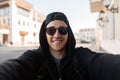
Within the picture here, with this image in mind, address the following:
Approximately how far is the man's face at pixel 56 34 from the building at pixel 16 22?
31546mm

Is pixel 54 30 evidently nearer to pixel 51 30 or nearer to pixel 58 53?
pixel 51 30

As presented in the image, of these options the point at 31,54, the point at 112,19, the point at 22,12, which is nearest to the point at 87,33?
the point at 22,12

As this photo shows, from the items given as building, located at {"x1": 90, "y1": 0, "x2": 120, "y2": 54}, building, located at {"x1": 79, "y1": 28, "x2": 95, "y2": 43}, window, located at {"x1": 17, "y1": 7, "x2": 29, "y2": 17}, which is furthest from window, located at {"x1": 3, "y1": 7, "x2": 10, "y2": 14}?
building, located at {"x1": 79, "y1": 28, "x2": 95, "y2": 43}

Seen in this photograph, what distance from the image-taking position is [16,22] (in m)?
34.8

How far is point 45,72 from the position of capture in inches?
66.2

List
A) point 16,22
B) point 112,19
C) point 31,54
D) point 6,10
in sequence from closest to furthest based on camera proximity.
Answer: point 31,54
point 112,19
point 16,22
point 6,10

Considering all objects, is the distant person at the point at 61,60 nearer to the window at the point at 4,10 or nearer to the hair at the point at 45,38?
the hair at the point at 45,38

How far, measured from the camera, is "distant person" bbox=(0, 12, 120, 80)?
1521 mm

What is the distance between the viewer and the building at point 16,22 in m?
34.1

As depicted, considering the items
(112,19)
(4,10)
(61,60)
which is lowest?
→ (61,60)

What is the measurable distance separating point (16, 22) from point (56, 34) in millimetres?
33866

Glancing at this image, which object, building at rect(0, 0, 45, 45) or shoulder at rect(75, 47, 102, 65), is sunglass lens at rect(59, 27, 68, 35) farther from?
building at rect(0, 0, 45, 45)

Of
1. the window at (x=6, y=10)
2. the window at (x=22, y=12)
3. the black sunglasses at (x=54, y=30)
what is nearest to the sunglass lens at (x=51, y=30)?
the black sunglasses at (x=54, y=30)

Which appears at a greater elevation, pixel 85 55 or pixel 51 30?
pixel 51 30
